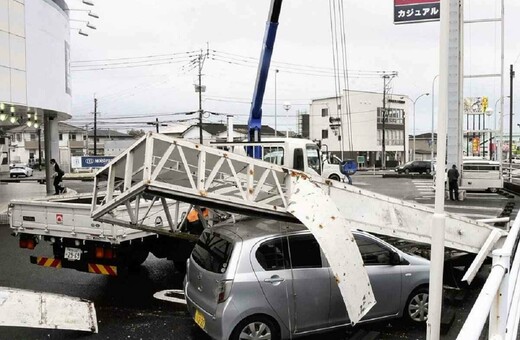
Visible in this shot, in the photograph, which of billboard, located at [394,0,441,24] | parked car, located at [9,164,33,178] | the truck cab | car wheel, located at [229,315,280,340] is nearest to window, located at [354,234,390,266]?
car wheel, located at [229,315,280,340]

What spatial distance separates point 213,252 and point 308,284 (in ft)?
3.71

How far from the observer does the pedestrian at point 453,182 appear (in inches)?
730

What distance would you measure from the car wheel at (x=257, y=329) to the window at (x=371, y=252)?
1378 millimetres

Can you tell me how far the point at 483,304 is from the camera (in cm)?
189

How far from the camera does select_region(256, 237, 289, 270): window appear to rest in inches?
194

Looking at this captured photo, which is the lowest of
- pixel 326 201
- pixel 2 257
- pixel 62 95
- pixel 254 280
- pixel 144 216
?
pixel 2 257

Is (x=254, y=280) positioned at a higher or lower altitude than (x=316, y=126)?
lower

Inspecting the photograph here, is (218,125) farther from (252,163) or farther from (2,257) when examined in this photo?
(252,163)

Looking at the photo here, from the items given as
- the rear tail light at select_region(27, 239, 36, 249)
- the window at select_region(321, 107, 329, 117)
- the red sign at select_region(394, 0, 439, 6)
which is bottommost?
the rear tail light at select_region(27, 239, 36, 249)

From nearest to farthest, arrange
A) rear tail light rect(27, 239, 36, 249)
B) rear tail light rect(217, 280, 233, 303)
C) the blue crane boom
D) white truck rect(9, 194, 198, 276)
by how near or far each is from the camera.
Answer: rear tail light rect(217, 280, 233, 303) < white truck rect(9, 194, 198, 276) < rear tail light rect(27, 239, 36, 249) < the blue crane boom

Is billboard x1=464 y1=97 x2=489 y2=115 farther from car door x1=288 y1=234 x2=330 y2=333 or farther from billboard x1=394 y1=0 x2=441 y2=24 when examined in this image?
car door x1=288 y1=234 x2=330 y2=333

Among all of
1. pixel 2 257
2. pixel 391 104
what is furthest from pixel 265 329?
pixel 391 104

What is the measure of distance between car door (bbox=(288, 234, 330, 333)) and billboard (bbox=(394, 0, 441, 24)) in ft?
39.4

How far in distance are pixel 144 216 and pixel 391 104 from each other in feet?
210
